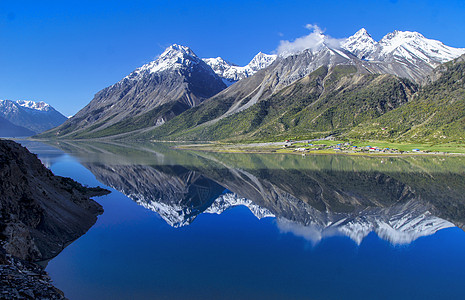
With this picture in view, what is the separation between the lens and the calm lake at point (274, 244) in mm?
23875

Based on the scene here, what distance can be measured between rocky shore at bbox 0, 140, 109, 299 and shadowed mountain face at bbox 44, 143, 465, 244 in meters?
12.1

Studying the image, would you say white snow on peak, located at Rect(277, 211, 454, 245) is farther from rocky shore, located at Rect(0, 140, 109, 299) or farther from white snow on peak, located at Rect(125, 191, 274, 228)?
rocky shore, located at Rect(0, 140, 109, 299)

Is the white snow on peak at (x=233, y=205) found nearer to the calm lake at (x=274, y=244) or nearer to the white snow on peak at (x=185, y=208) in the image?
the white snow on peak at (x=185, y=208)

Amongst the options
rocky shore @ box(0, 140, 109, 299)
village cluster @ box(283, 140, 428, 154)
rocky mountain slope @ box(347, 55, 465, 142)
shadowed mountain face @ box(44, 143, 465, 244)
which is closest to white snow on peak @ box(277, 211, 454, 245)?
shadowed mountain face @ box(44, 143, 465, 244)

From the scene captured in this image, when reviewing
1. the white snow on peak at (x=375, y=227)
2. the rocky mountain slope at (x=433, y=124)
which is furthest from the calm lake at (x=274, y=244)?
the rocky mountain slope at (x=433, y=124)

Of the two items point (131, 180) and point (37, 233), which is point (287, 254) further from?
point (131, 180)

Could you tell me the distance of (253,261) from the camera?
28.4 meters

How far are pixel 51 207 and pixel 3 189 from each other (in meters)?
6.28

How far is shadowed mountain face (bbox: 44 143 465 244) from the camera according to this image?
40.7m

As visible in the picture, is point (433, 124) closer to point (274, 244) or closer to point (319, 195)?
point (319, 195)

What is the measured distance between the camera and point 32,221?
2967 cm

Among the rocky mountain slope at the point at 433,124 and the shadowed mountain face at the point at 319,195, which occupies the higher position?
the rocky mountain slope at the point at 433,124

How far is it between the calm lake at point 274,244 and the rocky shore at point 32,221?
170cm

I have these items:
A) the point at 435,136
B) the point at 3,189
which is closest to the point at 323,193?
the point at 3,189
